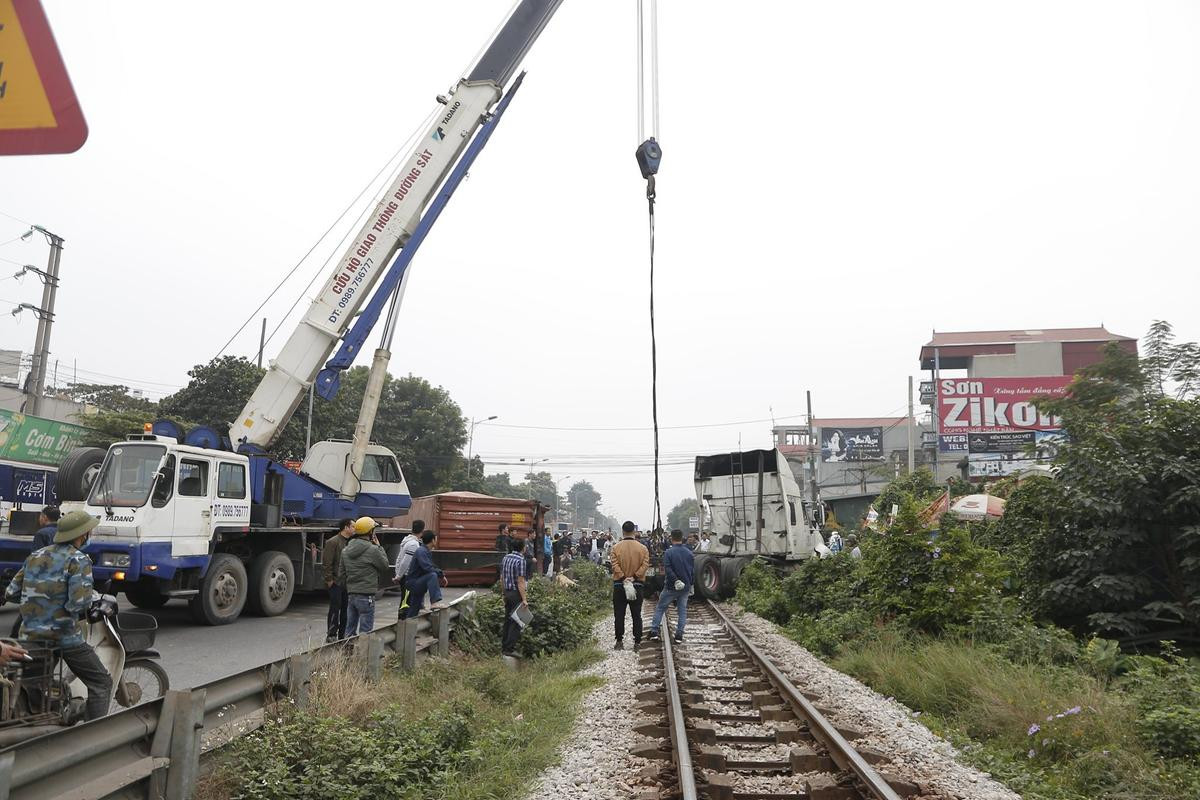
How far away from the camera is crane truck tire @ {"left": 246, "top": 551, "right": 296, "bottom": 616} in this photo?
13.5 meters

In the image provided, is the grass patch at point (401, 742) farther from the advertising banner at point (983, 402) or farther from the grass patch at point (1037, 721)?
the advertising banner at point (983, 402)

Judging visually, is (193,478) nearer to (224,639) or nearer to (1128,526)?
(224,639)

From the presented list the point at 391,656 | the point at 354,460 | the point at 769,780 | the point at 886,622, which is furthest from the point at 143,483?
the point at 886,622

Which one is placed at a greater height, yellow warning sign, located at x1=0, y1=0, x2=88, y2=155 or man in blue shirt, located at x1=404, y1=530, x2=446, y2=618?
yellow warning sign, located at x1=0, y1=0, x2=88, y2=155

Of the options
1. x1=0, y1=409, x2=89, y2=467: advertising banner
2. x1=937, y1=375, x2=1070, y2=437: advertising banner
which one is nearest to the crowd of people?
x1=0, y1=409, x2=89, y2=467: advertising banner

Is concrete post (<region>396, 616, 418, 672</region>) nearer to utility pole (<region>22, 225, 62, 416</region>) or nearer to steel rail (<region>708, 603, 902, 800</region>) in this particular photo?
steel rail (<region>708, 603, 902, 800</region>)

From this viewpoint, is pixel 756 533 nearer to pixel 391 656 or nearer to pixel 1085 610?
pixel 1085 610

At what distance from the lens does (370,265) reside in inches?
570

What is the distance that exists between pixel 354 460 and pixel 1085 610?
1204 centimetres

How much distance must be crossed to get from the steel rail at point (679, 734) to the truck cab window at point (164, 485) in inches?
283

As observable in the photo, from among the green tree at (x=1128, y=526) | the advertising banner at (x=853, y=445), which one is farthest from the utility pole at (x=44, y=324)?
the advertising banner at (x=853, y=445)

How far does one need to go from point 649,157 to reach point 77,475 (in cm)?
927

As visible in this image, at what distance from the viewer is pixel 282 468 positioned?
14461mm

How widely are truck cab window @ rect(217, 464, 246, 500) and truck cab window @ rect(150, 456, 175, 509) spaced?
94 centimetres
